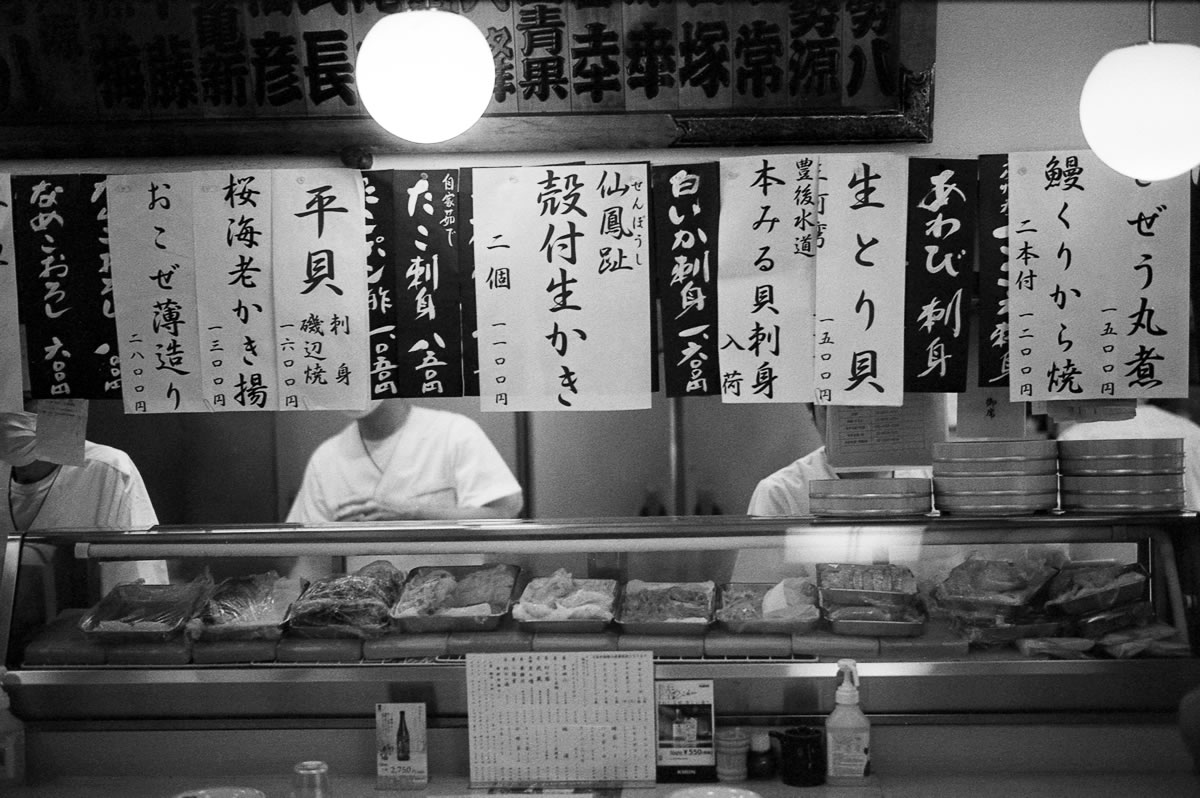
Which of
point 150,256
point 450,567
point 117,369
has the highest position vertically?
point 150,256

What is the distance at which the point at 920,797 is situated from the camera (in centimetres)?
295

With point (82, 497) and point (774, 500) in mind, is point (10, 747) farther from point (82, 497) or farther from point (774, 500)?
point (774, 500)

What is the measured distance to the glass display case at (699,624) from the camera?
311cm

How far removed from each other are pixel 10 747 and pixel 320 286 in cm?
158

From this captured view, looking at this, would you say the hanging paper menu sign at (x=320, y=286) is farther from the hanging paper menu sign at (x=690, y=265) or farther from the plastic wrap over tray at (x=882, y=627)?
the plastic wrap over tray at (x=882, y=627)

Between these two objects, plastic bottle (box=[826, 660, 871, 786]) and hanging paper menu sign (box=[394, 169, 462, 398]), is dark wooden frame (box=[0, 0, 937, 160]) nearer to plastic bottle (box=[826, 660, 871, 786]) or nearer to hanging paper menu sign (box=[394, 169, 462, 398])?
hanging paper menu sign (box=[394, 169, 462, 398])

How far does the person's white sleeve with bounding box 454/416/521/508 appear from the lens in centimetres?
478

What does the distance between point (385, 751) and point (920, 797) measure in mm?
1462

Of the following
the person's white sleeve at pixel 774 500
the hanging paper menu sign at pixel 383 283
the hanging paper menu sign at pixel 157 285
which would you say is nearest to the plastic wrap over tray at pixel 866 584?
the person's white sleeve at pixel 774 500

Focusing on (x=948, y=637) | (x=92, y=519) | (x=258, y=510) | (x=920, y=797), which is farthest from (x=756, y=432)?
(x=92, y=519)

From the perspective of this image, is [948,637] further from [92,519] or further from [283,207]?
[92,519]

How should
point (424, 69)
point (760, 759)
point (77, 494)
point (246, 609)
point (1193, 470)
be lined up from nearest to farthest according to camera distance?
point (424, 69) → point (760, 759) → point (246, 609) → point (77, 494) → point (1193, 470)

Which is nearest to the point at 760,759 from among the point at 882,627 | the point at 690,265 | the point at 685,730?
the point at 685,730

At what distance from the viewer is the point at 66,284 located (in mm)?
3426
